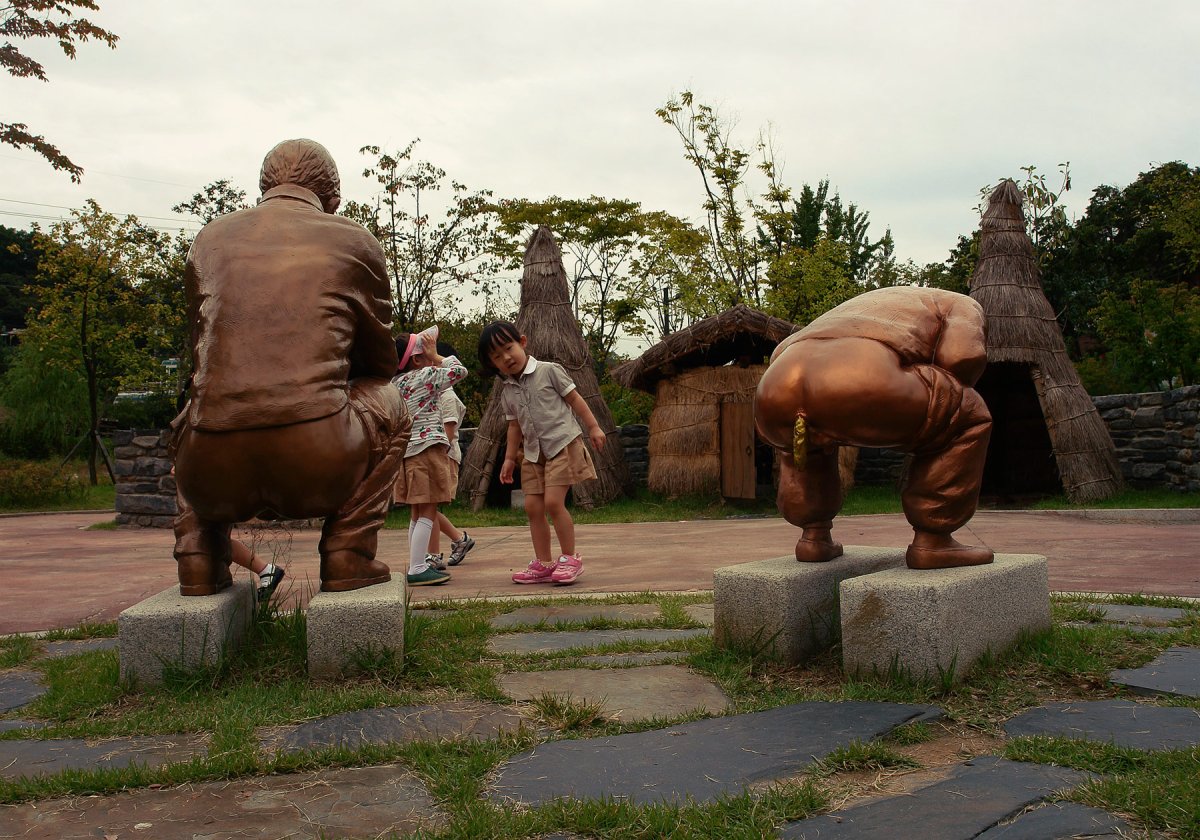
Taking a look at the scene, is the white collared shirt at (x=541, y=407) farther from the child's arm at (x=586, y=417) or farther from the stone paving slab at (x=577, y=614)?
the stone paving slab at (x=577, y=614)

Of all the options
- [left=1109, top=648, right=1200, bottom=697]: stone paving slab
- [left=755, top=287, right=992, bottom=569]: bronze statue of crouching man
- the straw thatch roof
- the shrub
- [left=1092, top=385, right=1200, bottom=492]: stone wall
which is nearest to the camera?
[left=1109, top=648, right=1200, bottom=697]: stone paving slab

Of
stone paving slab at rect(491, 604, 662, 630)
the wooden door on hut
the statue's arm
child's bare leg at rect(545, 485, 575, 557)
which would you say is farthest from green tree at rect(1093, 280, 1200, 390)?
the statue's arm

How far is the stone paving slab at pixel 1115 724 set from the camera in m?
2.30

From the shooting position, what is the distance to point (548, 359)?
41.8 feet

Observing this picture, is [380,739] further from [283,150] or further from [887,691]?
[283,150]

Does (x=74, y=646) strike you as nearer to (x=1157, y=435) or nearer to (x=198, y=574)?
(x=198, y=574)

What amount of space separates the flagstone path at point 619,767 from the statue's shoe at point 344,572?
60cm

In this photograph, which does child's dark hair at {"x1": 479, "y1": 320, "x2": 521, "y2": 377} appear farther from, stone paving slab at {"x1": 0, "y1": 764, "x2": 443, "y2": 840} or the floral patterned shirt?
stone paving slab at {"x1": 0, "y1": 764, "x2": 443, "y2": 840}

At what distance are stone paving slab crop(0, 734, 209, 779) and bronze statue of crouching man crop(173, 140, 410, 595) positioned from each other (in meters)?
0.69

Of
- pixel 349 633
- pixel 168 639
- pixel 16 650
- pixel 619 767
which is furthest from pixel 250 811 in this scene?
pixel 16 650

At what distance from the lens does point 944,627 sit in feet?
9.07

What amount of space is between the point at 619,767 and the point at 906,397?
144 cm

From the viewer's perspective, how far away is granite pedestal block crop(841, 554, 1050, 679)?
2.77 metres

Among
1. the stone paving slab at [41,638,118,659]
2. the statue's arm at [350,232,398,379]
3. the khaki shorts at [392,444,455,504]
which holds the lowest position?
the stone paving slab at [41,638,118,659]
